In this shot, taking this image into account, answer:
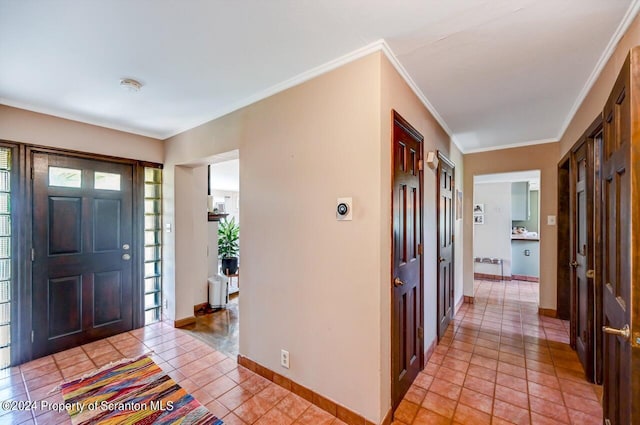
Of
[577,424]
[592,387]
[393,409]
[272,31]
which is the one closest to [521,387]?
[577,424]

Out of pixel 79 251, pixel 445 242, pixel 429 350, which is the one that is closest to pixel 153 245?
pixel 79 251

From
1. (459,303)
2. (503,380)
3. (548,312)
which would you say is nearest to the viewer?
(503,380)

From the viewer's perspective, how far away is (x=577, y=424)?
1.78 meters

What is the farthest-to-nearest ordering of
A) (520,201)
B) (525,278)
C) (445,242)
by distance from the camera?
(520,201)
(525,278)
(445,242)

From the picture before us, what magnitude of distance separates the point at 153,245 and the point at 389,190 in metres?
3.23

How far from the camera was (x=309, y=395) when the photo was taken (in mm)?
1982

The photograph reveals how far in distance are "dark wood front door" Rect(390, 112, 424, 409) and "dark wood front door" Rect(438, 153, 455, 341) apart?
0.69 m

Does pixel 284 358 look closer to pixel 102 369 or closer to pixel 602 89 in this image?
pixel 102 369

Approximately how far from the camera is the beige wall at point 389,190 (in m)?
1.71

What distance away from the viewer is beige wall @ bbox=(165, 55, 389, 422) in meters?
1.71

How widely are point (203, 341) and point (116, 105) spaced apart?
257cm

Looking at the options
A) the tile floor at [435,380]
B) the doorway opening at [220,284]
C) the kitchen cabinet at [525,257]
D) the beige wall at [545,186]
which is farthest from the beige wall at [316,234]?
the kitchen cabinet at [525,257]

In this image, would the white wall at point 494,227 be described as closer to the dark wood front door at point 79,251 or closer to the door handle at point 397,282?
the door handle at point 397,282

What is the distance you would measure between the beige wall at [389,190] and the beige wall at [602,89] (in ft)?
3.80
